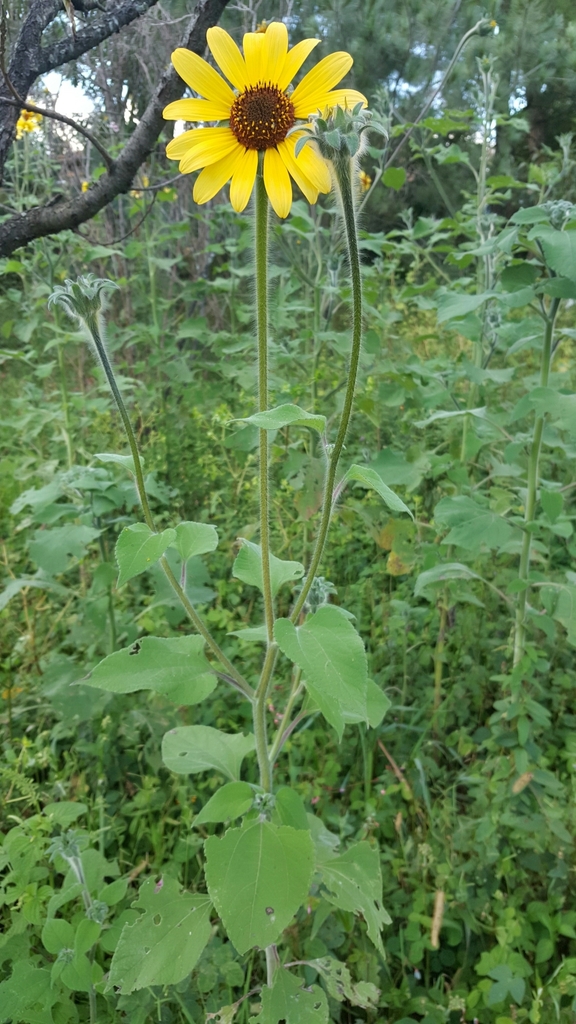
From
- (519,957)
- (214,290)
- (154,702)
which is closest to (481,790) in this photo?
(519,957)

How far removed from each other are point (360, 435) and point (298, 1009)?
2.46 m

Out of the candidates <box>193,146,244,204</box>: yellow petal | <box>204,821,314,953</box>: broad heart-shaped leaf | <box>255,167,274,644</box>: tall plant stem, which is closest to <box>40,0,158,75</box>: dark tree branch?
<box>193,146,244,204</box>: yellow petal

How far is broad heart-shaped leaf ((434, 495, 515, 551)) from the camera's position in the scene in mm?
1621

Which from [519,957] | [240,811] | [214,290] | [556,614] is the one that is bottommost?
[519,957]

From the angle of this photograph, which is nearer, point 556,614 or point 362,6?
point 556,614

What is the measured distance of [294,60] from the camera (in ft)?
3.44

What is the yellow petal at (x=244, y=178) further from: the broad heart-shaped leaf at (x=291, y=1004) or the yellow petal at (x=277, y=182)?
the broad heart-shaped leaf at (x=291, y=1004)

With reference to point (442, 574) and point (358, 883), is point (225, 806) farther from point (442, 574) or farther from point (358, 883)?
point (442, 574)

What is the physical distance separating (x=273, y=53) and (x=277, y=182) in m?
0.24

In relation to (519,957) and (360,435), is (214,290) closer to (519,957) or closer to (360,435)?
(360,435)

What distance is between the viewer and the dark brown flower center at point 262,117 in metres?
1.04

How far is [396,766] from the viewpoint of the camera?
183 centimetres

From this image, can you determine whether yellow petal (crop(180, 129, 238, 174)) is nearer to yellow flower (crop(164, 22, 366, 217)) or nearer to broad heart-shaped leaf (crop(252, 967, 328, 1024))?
yellow flower (crop(164, 22, 366, 217))

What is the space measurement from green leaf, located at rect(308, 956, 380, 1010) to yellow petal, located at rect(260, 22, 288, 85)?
5.36 ft
